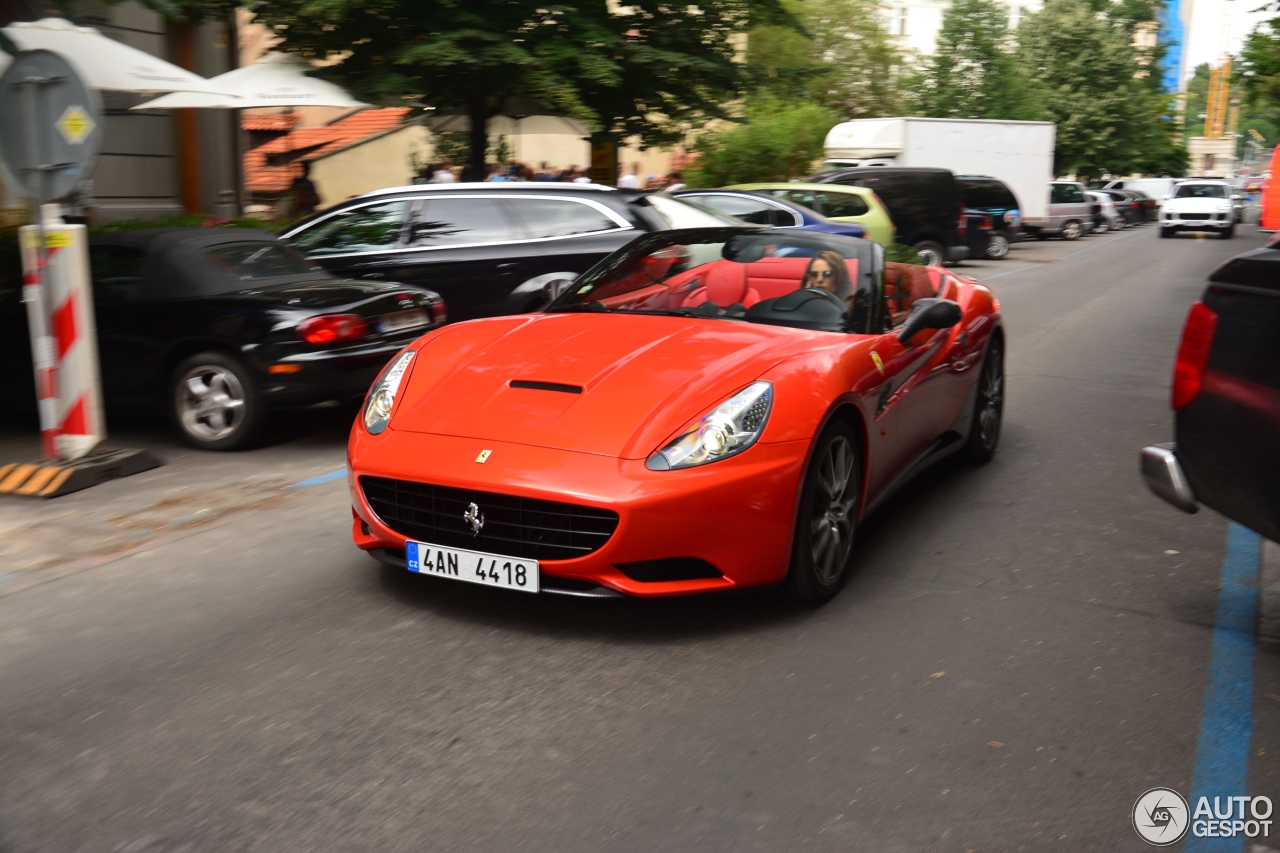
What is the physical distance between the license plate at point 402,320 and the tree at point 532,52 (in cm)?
750

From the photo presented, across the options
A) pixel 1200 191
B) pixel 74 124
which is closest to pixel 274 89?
pixel 74 124

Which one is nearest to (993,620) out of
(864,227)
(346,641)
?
(346,641)

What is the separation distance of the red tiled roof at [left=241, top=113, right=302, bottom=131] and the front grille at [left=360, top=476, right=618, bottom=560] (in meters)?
23.2

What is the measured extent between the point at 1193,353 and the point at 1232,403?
0.29m

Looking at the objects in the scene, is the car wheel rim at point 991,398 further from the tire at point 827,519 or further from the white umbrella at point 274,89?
the white umbrella at point 274,89

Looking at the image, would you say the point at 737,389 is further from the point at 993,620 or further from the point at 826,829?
the point at 826,829

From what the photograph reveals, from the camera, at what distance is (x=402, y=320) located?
816 centimetres

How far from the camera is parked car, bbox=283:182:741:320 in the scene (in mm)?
10031

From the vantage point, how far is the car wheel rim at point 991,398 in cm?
719

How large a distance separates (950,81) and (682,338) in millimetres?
47508

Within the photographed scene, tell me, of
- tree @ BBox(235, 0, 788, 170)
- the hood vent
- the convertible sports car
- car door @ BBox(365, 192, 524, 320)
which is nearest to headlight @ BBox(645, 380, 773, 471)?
the convertible sports car

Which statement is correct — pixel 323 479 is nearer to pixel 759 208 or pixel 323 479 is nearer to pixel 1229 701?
pixel 1229 701

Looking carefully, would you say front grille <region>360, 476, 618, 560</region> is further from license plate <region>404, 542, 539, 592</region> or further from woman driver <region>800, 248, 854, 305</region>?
woman driver <region>800, 248, 854, 305</region>

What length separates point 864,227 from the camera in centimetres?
1762
